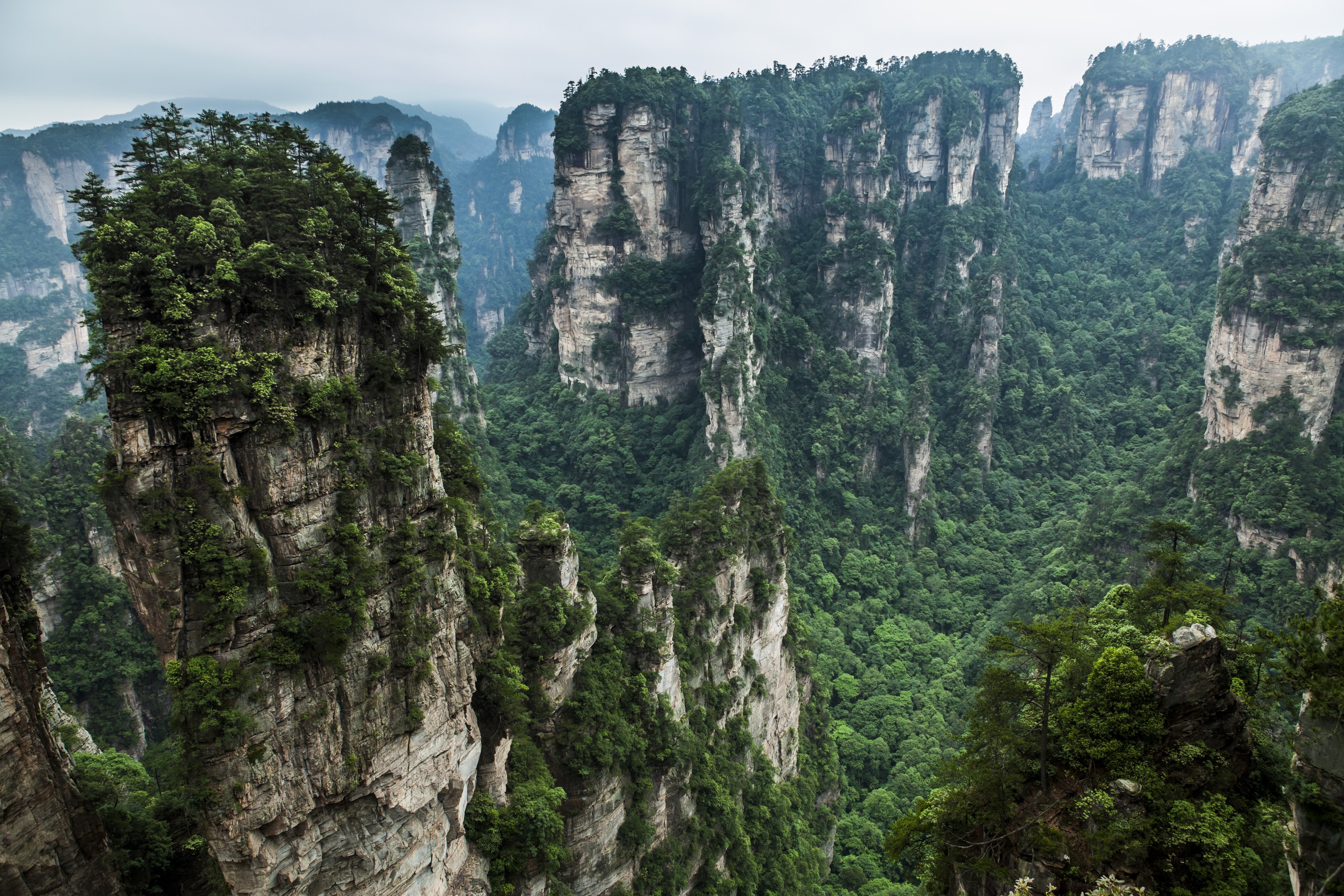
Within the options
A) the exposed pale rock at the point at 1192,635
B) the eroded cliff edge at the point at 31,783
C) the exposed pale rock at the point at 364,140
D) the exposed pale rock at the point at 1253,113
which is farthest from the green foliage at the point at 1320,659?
the exposed pale rock at the point at 364,140

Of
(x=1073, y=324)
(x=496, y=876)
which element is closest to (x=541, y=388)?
(x=496, y=876)

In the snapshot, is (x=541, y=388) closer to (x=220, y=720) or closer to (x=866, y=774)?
(x=866, y=774)

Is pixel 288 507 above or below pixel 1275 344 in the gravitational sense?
below

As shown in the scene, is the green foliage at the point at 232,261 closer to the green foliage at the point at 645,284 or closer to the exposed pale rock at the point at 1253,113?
the green foliage at the point at 645,284

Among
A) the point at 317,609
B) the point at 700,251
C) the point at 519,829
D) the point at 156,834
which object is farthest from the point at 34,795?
the point at 700,251

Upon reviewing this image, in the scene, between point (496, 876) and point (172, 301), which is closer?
point (172, 301)

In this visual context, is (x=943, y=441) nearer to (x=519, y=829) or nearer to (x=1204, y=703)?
(x=1204, y=703)

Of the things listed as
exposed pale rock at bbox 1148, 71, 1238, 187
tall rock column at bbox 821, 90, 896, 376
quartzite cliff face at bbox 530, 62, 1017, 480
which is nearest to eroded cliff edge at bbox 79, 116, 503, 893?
quartzite cliff face at bbox 530, 62, 1017, 480
